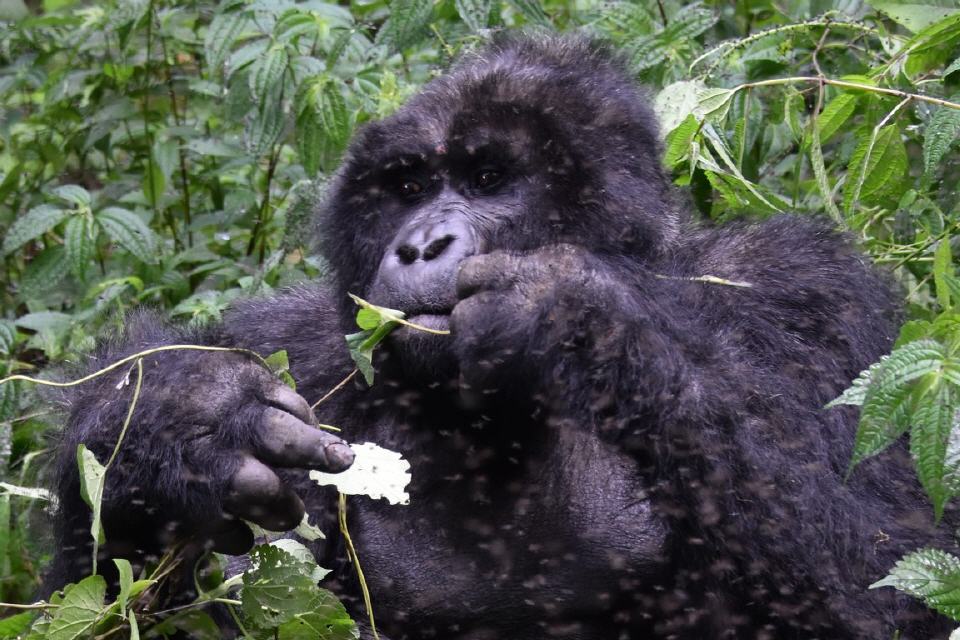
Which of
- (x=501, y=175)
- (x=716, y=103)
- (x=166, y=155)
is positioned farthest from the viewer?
(x=166, y=155)

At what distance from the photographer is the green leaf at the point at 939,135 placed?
153 inches

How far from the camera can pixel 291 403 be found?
339 centimetres

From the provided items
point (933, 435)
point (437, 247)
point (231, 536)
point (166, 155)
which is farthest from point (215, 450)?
point (166, 155)

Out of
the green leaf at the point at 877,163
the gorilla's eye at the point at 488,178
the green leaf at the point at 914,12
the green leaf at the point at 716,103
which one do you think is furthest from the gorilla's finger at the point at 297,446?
the green leaf at the point at 914,12

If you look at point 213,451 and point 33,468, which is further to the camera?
point 33,468

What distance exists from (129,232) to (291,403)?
98.2 inches

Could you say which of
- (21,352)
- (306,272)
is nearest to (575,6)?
(306,272)

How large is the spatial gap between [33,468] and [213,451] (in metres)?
1.98

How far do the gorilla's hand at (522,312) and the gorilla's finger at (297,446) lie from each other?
1.22ft

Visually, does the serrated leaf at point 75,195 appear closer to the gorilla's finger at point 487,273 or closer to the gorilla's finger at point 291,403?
the gorilla's finger at point 291,403

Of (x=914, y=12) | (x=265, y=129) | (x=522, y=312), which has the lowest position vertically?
(x=265, y=129)

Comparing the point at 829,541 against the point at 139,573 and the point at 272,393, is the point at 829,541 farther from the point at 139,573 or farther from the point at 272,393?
the point at 139,573

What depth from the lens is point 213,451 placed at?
337 cm

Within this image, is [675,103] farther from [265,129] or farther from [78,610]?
[78,610]
